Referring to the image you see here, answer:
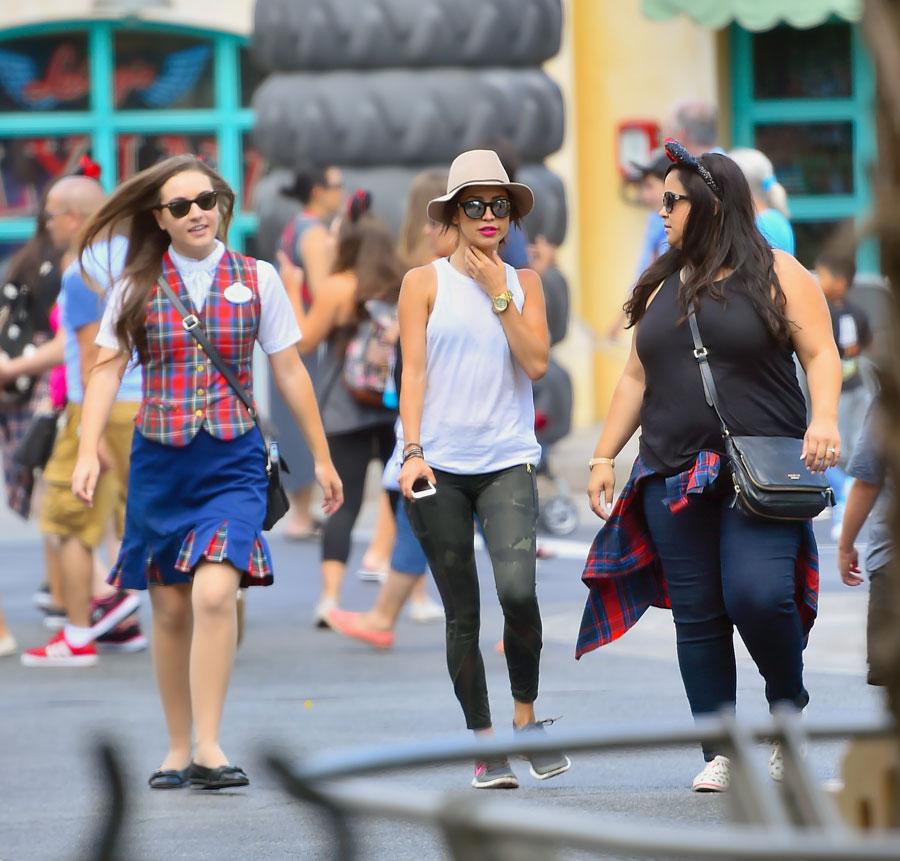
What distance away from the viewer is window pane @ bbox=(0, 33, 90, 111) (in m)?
18.6

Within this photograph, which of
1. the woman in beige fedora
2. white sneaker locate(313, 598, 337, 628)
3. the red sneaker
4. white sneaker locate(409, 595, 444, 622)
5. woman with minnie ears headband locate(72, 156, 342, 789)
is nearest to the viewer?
the woman in beige fedora

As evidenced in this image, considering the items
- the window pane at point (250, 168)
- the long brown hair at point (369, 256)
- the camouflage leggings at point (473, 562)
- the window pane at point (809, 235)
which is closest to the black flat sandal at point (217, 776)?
the camouflage leggings at point (473, 562)

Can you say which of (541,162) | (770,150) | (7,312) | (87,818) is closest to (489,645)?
(7,312)

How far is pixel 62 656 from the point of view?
8.62 metres

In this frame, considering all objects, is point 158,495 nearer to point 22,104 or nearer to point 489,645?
point 489,645

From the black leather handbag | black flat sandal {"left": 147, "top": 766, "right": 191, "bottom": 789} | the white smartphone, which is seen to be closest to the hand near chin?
the white smartphone

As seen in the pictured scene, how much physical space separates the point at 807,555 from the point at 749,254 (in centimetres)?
82

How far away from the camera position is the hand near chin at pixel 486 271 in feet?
20.3

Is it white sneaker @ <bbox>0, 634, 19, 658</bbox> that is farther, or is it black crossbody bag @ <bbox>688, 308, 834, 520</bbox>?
white sneaker @ <bbox>0, 634, 19, 658</bbox>

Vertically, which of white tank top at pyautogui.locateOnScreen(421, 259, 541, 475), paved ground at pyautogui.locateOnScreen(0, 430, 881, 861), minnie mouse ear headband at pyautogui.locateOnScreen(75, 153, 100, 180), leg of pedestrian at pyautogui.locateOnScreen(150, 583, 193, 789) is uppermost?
minnie mouse ear headband at pyautogui.locateOnScreen(75, 153, 100, 180)

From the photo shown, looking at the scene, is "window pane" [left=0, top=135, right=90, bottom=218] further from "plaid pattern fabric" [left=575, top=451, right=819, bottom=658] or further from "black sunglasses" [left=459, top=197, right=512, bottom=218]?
"plaid pattern fabric" [left=575, top=451, right=819, bottom=658]

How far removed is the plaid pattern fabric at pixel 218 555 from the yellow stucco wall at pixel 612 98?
11.5m

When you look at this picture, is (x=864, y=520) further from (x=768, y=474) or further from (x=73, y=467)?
(x=73, y=467)

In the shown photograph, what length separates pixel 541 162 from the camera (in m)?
13.8
